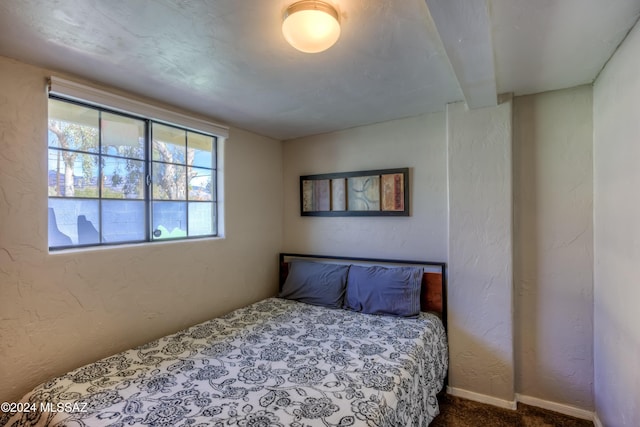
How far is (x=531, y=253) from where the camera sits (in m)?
2.19

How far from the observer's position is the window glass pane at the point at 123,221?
1984 millimetres

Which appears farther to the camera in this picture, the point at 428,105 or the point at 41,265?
the point at 428,105

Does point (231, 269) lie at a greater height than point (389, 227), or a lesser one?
lesser

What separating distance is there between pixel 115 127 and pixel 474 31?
212 cm

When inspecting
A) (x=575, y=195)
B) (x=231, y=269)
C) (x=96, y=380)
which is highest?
(x=575, y=195)

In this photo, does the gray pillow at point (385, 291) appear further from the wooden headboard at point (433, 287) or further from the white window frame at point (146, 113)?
the white window frame at point (146, 113)

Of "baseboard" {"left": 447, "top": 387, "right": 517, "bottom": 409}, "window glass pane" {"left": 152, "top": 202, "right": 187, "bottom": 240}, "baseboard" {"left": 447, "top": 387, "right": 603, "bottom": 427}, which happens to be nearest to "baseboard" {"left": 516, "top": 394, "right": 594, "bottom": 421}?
"baseboard" {"left": 447, "top": 387, "right": 603, "bottom": 427}

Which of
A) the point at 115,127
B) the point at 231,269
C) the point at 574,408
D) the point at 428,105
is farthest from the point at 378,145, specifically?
the point at 574,408

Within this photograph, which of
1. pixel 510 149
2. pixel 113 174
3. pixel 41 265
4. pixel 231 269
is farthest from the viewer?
pixel 231 269

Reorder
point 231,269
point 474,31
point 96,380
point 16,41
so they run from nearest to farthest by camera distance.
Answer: point 474,31 < point 16,41 < point 96,380 < point 231,269

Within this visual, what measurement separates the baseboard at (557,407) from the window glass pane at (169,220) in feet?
9.14

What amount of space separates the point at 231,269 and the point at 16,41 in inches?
75.8

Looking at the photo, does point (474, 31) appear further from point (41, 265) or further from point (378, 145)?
point (41, 265)

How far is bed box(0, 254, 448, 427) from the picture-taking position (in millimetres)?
1286
